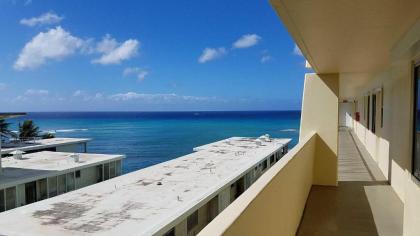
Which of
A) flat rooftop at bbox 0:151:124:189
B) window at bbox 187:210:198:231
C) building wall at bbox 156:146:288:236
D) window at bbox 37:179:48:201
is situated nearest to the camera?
building wall at bbox 156:146:288:236

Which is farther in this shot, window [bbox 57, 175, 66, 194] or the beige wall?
window [bbox 57, 175, 66, 194]

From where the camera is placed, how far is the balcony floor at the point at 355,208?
4242 millimetres

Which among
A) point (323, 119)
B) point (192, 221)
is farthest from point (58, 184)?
point (323, 119)

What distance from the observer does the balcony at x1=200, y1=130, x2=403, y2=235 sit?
181 centimetres

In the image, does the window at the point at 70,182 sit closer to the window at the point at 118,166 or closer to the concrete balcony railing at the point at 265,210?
the window at the point at 118,166

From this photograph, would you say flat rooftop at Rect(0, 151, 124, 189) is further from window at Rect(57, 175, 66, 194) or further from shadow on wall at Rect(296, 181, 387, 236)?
shadow on wall at Rect(296, 181, 387, 236)

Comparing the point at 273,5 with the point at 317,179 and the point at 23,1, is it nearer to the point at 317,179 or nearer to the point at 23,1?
the point at 317,179

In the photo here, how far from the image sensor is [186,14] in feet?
250

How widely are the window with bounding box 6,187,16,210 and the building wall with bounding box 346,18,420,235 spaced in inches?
433

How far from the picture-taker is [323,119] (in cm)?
672

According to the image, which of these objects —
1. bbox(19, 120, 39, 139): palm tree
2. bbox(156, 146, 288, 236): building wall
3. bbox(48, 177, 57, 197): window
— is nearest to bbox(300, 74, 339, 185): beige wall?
bbox(156, 146, 288, 236): building wall

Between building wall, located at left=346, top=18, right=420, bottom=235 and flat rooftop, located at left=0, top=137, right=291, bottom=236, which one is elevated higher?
building wall, located at left=346, top=18, right=420, bottom=235

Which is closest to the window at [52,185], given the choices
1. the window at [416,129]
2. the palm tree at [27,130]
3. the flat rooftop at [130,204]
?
the flat rooftop at [130,204]

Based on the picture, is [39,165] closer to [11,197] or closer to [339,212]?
[11,197]
